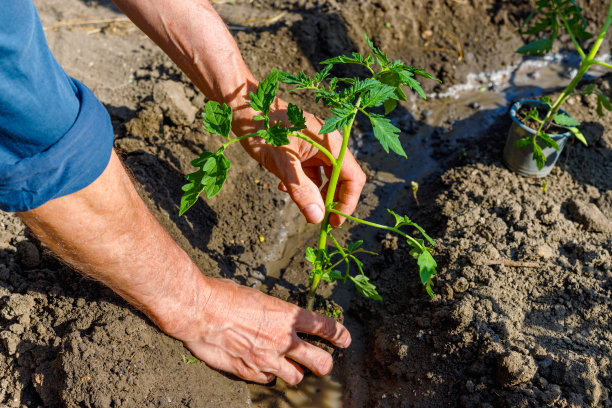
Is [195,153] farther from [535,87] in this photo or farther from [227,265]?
[535,87]

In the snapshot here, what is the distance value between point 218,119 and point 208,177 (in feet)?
0.78

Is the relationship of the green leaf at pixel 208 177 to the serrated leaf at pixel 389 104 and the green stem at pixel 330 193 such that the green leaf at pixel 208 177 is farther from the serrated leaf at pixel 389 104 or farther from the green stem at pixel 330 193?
the serrated leaf at pixel 389 104

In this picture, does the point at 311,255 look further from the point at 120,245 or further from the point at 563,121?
the point at 563,121

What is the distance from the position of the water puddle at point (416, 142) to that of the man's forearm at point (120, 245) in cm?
75

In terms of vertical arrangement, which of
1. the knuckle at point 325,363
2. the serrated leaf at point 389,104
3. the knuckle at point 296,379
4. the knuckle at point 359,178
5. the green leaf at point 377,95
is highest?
the green leaf at point 377,95

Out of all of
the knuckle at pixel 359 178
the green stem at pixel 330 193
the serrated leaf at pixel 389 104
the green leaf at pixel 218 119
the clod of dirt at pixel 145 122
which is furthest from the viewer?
the clod of dirt at pixel 145 122

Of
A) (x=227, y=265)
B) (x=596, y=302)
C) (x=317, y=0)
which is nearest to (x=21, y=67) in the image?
(x=227, y=265)

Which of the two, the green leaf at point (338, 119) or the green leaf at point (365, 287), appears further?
the green leaf at point (365, 287)

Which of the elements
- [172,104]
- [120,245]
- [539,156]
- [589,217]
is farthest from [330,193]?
[589,217]

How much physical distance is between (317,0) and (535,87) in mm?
2216

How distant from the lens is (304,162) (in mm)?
2570

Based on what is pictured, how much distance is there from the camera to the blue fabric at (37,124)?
1.38 meters

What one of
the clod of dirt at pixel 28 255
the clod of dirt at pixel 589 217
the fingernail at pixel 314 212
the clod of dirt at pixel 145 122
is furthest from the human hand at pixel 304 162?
the clod of dirt at pixel 589 217

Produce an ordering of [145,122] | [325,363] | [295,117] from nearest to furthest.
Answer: [295,117] < [325,363] < [145,122]
